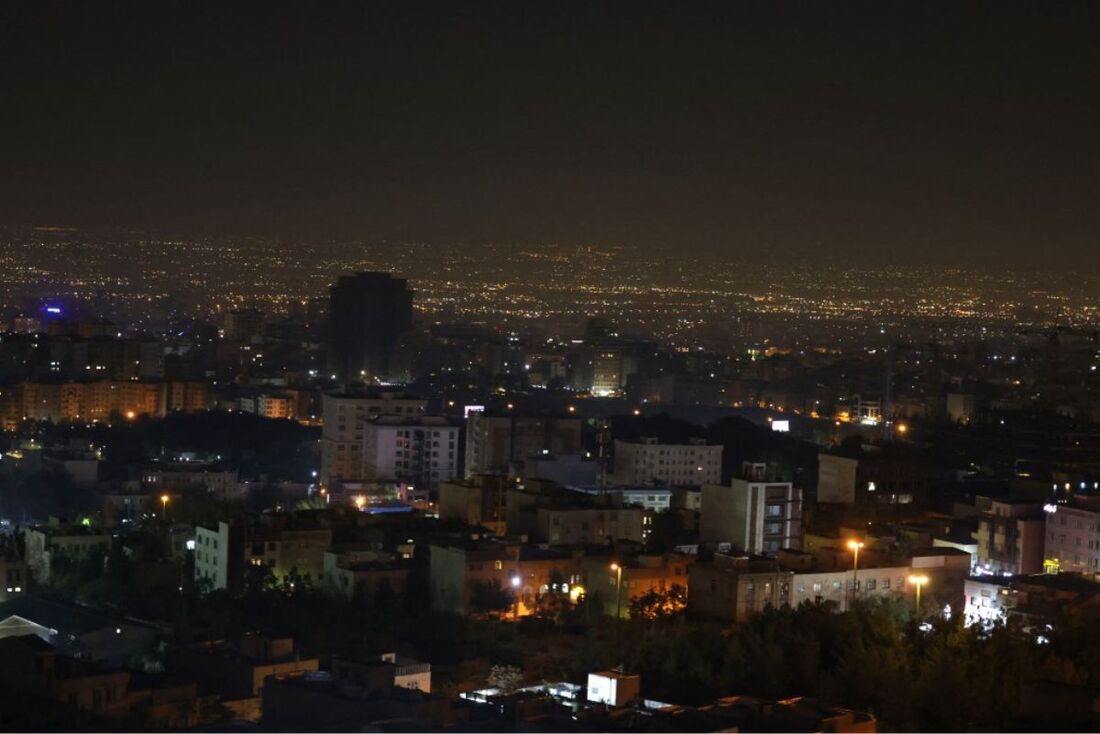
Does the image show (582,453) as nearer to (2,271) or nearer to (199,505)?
(199,505)

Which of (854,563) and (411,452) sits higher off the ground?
(411,452)

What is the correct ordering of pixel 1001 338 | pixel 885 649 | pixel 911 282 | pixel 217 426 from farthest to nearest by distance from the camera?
1. pixel 1001 338
2. pixel 911 282
3. pixel 217 426
4. pixel 885 649

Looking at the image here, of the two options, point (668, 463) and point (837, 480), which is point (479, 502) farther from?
point (668, 463)

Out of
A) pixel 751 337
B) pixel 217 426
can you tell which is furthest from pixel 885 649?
pixel 751 337

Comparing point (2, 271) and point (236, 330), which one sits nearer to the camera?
point (2, 271)

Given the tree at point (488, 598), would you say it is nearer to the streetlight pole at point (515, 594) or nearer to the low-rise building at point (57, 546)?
the streetlight pole at point (515, 594)

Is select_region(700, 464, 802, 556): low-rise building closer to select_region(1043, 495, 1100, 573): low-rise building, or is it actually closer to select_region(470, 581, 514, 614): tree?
select_region(1043, 495, 1100, 573): low-rise building

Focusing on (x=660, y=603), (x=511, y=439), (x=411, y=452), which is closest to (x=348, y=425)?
(x=411, y=452)

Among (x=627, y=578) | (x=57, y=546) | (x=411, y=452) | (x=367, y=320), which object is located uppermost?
(x=367, y=320)

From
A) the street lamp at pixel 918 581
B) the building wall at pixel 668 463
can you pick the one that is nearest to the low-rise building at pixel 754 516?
the street lamp at pixel 918 581
